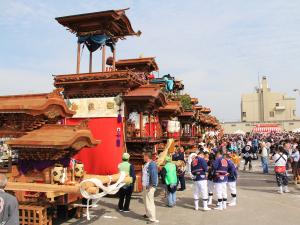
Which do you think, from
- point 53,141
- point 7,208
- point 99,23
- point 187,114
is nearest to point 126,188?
point 53,141

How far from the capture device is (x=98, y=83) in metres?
14.0

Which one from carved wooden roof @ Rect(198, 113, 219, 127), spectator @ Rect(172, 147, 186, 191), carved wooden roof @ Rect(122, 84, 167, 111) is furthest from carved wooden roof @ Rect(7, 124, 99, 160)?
carved wooden roof @ Rect(198, 113, 219, 127)

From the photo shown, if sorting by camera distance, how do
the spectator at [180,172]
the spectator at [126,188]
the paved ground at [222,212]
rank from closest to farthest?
1. the paved ground at [222,212]
2. the spectator at [126,188]
3. the spectator at [180,172]

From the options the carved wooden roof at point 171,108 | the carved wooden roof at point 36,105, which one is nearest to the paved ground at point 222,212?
the carved wooden roof at point 36,105

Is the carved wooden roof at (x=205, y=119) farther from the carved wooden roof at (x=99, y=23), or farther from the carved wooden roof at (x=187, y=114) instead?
the carved wooden roof at (x=99, y=23)

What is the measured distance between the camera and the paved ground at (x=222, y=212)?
9.67 meters

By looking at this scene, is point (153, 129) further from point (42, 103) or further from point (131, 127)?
point (42, 103)

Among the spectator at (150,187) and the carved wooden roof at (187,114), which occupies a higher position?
the carved wooden roof at (187,114)

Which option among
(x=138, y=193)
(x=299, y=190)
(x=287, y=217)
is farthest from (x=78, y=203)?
(x=299, y=190)

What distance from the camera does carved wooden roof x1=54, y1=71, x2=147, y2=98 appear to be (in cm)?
1356

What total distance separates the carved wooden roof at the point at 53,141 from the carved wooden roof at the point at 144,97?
429 cm

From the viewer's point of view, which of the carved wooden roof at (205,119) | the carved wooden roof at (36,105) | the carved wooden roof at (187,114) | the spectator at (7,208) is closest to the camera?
the spectator at (7,208)

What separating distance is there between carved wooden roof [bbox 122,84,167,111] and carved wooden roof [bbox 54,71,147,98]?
0.30 metres

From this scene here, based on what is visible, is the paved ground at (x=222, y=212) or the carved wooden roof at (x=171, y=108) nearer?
the paved ground at (x=222, y=212)
